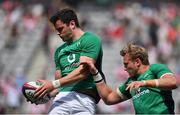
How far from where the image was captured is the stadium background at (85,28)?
740 inches

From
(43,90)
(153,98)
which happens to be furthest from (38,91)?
(153,98)

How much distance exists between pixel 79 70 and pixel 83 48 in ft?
1.05

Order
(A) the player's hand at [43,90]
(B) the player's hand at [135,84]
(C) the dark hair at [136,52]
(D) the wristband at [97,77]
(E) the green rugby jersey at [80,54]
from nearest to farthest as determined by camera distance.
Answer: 1. (B) the player's hand at [135,84]
2. (C) the dark hair at [136,52]
3. (A) the player's hand at [43,90]
4. (D) the wristband at [97,77]
5. (E) the green rugby jersey at [80,54]

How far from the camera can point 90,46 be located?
8312 mm

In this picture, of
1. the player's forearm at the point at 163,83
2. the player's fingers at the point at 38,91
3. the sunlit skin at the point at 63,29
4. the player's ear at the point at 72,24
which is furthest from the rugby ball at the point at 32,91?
the player's forearm at the point at 163,83

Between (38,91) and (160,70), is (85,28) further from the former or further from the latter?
(160,70)

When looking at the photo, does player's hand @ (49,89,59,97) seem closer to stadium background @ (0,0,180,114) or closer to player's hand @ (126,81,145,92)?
player's hand @ (126,81,145,92)

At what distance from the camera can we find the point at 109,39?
21.4 metres

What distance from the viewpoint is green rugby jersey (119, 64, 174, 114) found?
7719 millimetres

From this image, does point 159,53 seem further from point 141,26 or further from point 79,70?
point 79,70

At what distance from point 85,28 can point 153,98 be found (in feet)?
44.6

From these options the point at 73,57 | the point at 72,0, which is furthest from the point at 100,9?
the point at 73,57

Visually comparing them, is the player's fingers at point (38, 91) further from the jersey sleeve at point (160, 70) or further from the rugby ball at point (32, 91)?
the jersey sleeve at point (160, 70)

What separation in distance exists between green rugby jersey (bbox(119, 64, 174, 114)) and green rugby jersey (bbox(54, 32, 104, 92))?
0.70 metres
